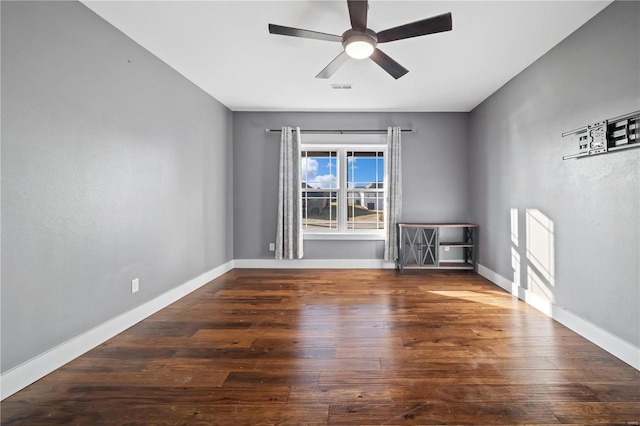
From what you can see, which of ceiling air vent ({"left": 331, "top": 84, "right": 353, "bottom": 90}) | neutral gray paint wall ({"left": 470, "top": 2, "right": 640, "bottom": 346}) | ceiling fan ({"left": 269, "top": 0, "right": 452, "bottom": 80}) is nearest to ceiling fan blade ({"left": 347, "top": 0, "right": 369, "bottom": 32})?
ceiling fan ({"left": 269, "top": 0, "right": 452, "bottom": 80})

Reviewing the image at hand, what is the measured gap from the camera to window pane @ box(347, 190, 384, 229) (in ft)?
16.6

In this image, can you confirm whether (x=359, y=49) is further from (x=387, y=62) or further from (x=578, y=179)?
(x=578, y=179)

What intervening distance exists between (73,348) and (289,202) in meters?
3.17

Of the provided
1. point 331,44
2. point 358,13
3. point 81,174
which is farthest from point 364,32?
point 81,174

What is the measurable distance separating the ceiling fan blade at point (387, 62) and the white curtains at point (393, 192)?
6.53 ft

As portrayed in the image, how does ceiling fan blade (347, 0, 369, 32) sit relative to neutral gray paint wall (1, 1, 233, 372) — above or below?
above

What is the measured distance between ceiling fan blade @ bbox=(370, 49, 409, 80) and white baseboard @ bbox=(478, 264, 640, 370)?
2606mm

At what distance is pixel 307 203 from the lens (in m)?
5.12

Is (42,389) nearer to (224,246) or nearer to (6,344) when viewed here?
(6,344)

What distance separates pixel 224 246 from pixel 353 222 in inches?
84.3

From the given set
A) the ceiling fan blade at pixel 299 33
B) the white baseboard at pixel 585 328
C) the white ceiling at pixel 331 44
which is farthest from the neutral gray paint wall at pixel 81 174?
the white baseboard at pixel 585 328

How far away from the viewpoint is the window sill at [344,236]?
491 cm

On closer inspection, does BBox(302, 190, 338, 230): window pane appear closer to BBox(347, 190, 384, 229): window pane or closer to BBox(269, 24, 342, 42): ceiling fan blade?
BBox(347, 190, 384, 229): window pane

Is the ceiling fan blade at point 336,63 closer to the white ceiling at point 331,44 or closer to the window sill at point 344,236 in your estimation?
the white ceiling at point 331,44
